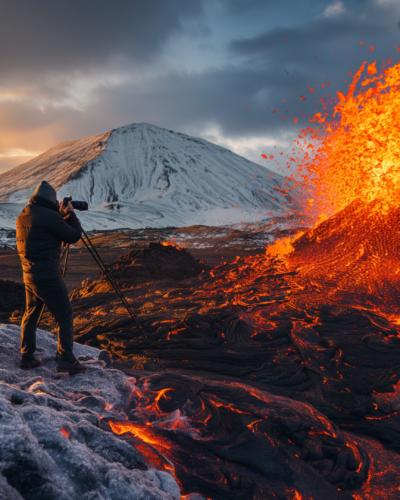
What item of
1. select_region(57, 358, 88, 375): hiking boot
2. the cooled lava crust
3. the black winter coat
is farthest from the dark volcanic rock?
the black winter coat

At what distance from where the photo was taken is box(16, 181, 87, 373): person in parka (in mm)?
3297

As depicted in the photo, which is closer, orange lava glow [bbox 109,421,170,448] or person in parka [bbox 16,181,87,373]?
orange lava glow [bbox 109,421,170,448]

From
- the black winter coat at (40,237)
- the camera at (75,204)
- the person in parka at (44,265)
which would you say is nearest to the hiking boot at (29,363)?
the person in parka at (44,265)

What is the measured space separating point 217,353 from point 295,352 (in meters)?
1.29

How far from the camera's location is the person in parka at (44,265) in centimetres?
330

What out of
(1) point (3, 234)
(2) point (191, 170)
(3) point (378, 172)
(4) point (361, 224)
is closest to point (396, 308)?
(4) point (361, 224)

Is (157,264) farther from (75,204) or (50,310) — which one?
(50,310)

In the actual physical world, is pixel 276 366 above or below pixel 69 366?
below

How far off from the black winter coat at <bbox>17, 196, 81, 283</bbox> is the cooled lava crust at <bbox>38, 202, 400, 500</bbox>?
1733 mm

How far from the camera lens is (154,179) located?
105438 millimetres

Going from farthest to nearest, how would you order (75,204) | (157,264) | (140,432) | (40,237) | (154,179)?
(154,179) < (157,264) < (75,204) < (40,237) < (140,432)

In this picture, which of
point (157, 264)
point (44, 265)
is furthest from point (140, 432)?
point (157, 264)

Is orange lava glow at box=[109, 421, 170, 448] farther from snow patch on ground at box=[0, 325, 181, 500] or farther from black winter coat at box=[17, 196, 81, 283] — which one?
black winter coat at box=[17, 196, 81, 283]

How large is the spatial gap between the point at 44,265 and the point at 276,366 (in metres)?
3.65
